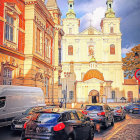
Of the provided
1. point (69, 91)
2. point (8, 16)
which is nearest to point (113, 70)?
point (69, 91)

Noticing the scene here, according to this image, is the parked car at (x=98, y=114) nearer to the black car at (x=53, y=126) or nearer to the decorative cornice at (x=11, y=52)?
the black car at (x=53, y=126)

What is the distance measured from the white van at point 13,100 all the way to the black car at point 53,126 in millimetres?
5632

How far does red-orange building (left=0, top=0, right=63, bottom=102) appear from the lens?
16922mm

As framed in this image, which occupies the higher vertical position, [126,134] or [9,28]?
[9,28]

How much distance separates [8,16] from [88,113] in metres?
10.8

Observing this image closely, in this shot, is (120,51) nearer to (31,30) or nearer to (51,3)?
(51,3)

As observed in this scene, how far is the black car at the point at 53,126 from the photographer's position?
6770 mm

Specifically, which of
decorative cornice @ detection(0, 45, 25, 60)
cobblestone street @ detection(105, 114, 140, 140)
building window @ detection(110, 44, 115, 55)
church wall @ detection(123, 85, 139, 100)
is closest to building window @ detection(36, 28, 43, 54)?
decorative cornice @ detection(0, 45, 25, 60)

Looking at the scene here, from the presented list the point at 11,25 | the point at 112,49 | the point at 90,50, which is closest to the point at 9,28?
the point at 11,25

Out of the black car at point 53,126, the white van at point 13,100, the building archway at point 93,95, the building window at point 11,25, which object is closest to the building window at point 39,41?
the building window at point 11,25

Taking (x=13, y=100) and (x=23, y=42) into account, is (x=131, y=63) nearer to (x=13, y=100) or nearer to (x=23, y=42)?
(x=23, y=42)

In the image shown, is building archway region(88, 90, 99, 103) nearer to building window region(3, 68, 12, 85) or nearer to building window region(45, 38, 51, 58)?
building window region(45, 38, 51, 58)

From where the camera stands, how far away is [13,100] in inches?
537

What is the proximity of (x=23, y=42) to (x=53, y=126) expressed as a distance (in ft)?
46.6
